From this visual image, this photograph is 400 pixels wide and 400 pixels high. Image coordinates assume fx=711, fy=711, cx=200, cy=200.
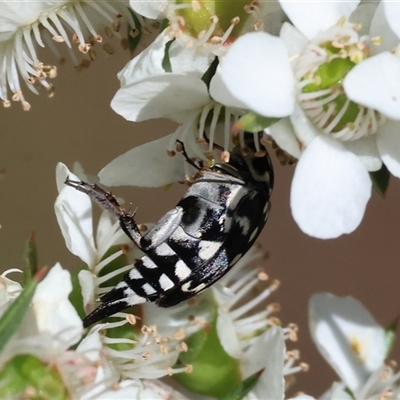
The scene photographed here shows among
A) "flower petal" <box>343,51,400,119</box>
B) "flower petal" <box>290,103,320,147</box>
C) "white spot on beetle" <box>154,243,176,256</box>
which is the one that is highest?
"flower petal" <box>343,51,400,119</box>

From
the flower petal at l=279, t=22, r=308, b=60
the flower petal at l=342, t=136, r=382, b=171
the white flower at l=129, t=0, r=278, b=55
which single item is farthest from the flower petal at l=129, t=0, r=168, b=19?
the flower petal at l=342, t=136, r=382, b=171

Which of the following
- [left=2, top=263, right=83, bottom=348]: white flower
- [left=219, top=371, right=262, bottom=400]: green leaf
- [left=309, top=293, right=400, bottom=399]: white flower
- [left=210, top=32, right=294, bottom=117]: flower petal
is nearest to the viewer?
[left=210, top=32, right=294, bottom=117]: flower petal

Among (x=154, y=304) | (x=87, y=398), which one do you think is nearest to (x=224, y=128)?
(x=154, y=304)

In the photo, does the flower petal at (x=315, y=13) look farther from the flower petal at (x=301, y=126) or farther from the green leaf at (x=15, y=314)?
the green leaf at (x=15, y=314)

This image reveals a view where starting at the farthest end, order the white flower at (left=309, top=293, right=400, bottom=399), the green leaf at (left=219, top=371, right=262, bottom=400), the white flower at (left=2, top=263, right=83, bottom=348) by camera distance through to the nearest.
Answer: the white flower at (left=309, top=293, right=400, bottom=399) → the green leaf at (left=219, top=371, right=262, bottom=400) → the white flower at (left=2, top=263, right=83, bottom=348)

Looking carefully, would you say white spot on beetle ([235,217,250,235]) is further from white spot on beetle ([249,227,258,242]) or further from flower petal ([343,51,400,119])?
flower petal ([343,51,400,119])

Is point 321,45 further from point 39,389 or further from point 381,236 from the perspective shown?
point 381,236

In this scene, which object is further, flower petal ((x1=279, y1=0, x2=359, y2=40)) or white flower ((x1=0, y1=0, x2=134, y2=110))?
white flower ((x1=0, y1=0, x2=134, y2=110))

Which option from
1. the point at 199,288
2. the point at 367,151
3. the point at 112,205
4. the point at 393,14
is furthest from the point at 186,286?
the point at 393,14
